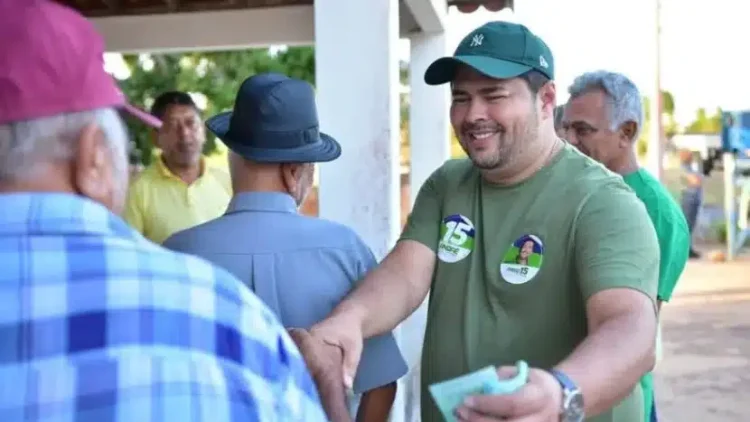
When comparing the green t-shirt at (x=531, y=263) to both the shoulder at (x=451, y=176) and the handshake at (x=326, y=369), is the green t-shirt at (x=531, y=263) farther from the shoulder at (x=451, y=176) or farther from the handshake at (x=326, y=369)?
the handshake at (x=326, y=369)

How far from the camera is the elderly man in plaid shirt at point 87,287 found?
3.15 feet

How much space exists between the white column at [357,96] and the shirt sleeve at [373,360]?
0.83 m

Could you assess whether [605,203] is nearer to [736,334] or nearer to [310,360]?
[310,360]

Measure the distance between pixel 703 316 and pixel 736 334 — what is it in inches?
48.8

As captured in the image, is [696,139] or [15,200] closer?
[15,200]

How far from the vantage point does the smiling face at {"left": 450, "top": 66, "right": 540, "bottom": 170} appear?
6.36ft

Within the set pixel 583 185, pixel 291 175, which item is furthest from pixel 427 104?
pixel 583 185

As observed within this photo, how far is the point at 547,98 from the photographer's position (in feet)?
6.59

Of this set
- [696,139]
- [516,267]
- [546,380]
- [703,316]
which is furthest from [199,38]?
[696,139]

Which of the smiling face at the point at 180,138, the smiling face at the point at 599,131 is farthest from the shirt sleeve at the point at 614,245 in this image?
the smiling face at the point at 180,138

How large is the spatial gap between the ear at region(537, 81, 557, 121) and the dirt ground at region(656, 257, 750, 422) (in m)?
5.06

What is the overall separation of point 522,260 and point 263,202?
0.67m

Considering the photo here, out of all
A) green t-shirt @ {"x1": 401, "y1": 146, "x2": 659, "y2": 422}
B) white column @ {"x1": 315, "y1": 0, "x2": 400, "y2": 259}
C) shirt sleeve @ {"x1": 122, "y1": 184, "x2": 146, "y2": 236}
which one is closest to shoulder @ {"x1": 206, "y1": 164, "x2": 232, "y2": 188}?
shirt sleeve @ {"x1": 122, "y1": 184, "x2": 146, "y2": 236}

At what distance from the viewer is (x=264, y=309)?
1.15m
